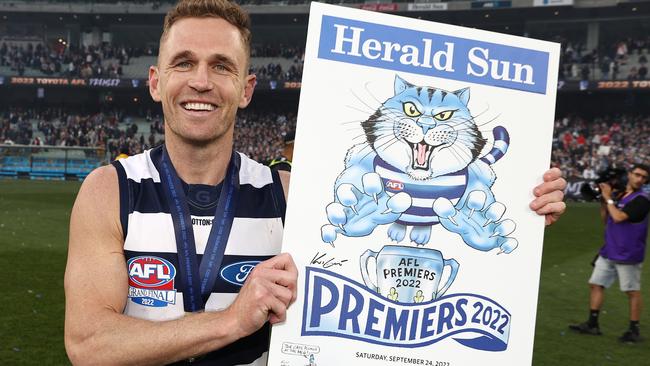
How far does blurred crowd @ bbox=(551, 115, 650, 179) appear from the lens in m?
28.2

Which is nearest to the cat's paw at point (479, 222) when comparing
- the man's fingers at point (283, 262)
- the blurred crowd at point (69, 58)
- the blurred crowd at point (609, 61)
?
the man's fingers at point (283, 262)

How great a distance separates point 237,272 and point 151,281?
27 centimetres

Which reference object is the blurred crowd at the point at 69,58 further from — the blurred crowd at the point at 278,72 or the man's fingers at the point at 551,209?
the man's fingers at the point at 551,209

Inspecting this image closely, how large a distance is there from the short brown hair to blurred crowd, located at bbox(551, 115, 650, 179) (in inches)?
1061

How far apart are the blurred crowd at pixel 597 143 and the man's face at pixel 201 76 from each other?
27011 millimetres

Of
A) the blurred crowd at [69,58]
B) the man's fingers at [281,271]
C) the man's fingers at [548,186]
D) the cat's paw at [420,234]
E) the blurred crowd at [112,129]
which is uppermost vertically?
the blurred crowd at [69,58]

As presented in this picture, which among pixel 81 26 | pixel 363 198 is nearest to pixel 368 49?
pixel 363 198

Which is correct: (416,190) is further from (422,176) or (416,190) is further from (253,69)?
(253,69)

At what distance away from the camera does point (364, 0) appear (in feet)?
130

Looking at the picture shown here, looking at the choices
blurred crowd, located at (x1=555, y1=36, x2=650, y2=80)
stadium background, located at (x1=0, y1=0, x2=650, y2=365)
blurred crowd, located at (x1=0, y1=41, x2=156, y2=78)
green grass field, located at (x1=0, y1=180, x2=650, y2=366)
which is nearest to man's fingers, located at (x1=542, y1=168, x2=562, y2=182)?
green grass field, located at (x1=0, y1=180, x2=650, y2=366)

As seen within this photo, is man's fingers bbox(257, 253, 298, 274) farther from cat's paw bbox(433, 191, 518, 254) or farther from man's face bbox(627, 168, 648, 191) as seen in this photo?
man's face bbox(627, 168, 648, 191)

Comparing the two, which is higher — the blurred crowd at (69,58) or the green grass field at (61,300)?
the blurred crowd at (69,58)

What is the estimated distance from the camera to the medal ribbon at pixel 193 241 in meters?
1.91

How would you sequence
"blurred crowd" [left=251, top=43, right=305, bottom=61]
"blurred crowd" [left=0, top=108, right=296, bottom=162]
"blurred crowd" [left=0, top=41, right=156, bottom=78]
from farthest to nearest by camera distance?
"blurred crowd" [left=251, top=43, right=305, bottom=61] → "blurred crowd" [left=0, top=41, right=156, bottom=78] → "blurred crowd" [left=0, top=108, right=296, bottom=162]
